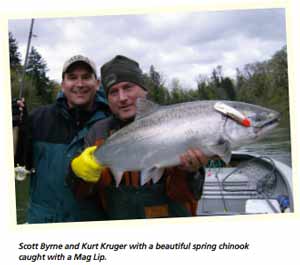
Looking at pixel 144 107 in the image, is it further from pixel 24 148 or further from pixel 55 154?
pixel 24 148

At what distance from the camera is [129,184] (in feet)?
10.2

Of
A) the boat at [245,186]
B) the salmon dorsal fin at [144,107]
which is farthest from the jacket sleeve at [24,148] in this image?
the boat at [245,186]

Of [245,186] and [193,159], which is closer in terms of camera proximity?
[193,159]

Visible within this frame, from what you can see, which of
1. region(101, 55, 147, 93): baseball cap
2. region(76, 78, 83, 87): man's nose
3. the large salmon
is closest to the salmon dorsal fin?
the large salmon

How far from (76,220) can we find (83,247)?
0.24m

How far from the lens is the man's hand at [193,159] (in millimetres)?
2754

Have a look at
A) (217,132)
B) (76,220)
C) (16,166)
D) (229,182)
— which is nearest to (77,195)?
(76,220)

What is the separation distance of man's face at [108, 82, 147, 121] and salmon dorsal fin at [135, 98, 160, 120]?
23 cm

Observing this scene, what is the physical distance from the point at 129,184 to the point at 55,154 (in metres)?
0.66

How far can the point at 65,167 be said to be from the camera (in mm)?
3250

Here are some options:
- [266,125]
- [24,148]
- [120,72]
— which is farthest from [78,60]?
[266,125]

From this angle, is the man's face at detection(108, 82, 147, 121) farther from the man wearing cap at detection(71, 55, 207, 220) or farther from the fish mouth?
the fish mouth

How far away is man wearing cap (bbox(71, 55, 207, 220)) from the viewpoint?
Answer: 9.96 feet

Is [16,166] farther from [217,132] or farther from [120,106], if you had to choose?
[217,132]
